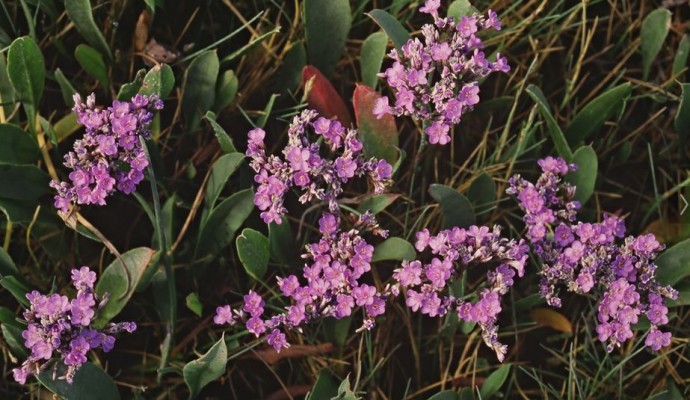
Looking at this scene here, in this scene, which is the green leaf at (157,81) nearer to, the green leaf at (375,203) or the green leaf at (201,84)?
the green leaf at (201,84)

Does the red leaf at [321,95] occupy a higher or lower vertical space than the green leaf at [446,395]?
higher

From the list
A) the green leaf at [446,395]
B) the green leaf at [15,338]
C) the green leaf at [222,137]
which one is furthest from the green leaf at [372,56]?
the green leaf at [15,338]

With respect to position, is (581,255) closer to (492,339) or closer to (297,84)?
(492,339)

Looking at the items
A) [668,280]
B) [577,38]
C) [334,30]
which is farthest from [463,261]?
[577,38]

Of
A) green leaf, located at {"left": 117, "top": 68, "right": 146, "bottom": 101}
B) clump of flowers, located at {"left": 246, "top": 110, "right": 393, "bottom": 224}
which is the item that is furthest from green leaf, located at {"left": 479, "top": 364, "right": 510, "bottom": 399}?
green leaf, located at {"left": 117, "top": 68, "right": 146, "bottom": 101}

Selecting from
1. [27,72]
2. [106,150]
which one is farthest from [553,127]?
[27,72]
